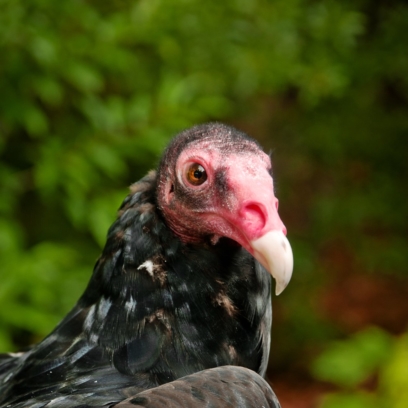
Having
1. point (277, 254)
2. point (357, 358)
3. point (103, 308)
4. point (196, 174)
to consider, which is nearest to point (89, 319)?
point (103, 308)

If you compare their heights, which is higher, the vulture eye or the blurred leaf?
the vulture eye

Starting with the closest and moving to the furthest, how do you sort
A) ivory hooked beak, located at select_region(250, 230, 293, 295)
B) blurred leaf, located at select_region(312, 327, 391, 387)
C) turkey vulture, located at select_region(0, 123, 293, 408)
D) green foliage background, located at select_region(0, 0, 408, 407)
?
ivory hooked beak, located at select_region(250, 230, 293, 295), turkey vulture, located at select_region(0, 123, 293, 408), blurred leaf, located at select_region(312, 327, 391, 387), green foliage background, located at select_region(0, 0, 408, 407)

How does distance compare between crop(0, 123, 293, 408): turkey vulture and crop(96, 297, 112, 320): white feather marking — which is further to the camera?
crop(96, 297, 112, 320): white feather marking

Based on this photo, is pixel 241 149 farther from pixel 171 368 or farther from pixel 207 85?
pixel 207 85

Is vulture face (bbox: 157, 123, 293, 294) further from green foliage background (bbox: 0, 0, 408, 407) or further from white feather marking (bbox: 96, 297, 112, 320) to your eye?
green foliage background (bbox: 0, 0, 408, 407)

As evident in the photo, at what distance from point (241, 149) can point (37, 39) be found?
2.18 metres

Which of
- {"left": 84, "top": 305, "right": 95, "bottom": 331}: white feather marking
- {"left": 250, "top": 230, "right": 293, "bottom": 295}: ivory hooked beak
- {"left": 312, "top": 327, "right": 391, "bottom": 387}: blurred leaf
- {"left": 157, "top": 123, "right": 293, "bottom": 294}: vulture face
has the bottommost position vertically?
{"left": 312, "top": 327, "right": 391, "bottom": 387}: blurred leaf

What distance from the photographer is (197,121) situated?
4.80 metres

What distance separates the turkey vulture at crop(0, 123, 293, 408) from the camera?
196 cm

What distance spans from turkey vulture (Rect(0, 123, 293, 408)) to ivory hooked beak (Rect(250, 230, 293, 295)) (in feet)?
0.12

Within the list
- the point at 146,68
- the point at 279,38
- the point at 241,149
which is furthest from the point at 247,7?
the point at 241,149

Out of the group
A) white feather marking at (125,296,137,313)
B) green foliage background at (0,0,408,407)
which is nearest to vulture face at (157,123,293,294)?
white feather marking at (125,296,137,313)

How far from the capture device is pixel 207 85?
483cm

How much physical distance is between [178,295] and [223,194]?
0.36 meters
